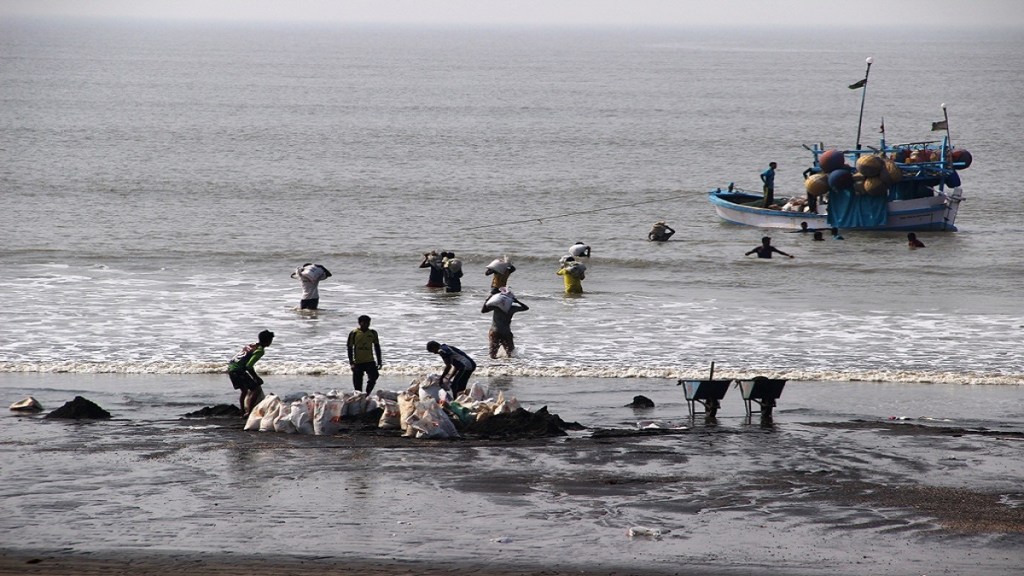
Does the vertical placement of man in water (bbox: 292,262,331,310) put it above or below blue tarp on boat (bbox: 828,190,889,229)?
below

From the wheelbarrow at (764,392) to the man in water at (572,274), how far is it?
11.2 m

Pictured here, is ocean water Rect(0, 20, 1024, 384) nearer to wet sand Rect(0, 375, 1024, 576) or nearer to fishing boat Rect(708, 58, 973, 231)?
fishing boat Rect(708, 58, 973, 231)

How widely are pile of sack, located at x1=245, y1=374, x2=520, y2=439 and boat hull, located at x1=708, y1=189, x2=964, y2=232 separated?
24.2 m

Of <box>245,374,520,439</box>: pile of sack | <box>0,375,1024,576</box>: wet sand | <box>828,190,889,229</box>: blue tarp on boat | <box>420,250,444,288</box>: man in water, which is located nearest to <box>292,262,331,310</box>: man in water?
<box>420,250,444,288</box>: man in water

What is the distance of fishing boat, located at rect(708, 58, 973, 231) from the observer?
114 ft

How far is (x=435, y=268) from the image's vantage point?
26.7 meters

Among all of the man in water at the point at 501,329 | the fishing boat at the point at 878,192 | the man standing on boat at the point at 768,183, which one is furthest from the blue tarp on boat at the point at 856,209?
the man in water at the point at 501,329

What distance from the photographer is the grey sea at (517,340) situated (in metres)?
10.7

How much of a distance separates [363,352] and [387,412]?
2163 millimetres

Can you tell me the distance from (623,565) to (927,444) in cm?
506

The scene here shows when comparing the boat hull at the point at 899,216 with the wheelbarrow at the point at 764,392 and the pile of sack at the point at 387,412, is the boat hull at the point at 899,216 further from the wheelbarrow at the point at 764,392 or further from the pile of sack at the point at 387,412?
the pile of sack at the point at 387,412

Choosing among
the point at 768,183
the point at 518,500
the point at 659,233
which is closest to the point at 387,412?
the point at 518,500

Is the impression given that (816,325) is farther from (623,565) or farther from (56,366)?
(623,565)

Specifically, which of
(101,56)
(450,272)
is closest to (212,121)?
(450,272)
